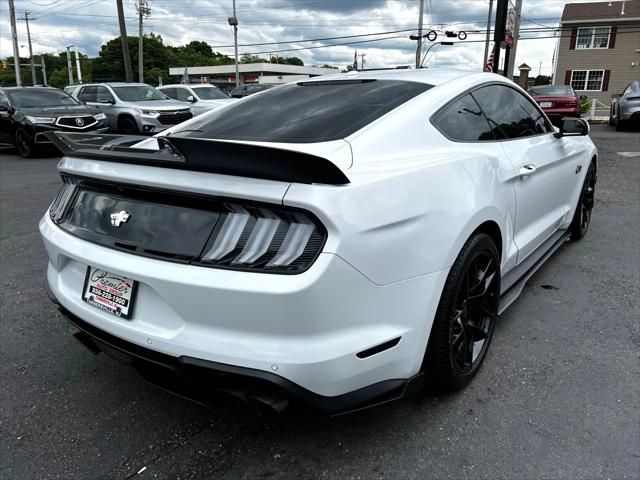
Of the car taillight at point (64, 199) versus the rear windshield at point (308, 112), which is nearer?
the rear windshield at point (308, 112)

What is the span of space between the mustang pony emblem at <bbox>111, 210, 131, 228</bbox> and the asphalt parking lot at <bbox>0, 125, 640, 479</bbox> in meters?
0.85

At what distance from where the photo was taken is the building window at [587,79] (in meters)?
33.3

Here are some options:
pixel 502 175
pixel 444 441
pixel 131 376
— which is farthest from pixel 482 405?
pixel 131 376

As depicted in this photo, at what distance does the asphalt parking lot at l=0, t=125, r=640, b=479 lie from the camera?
83.2 inches

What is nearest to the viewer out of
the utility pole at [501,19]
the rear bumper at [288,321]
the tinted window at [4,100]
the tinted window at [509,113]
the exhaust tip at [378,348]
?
the rear bumper at [288,321]

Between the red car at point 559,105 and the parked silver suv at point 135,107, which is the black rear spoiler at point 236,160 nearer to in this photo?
the parked silver suv at point 135,107

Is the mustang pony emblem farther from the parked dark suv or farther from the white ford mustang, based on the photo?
the parked dark suv

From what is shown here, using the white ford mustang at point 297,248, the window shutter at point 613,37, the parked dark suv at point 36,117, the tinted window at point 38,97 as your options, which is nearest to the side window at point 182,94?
the tinted window at point 38,97

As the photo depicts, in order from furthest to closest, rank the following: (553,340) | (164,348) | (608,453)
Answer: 1. (553,340)
2. (608,453)
3. (164,348)

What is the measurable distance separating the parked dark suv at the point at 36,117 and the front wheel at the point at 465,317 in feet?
37.7

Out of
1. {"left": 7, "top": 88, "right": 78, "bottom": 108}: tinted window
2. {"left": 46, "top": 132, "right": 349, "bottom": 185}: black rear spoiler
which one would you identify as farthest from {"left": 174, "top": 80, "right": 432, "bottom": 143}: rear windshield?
{"left": 7, "top": 88, "right": 78, "bottom": 108}: tinted window

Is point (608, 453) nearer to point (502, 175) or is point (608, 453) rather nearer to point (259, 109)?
point (502, 175)

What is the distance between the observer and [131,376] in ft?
9.19

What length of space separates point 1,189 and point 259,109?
6833 millimetres
